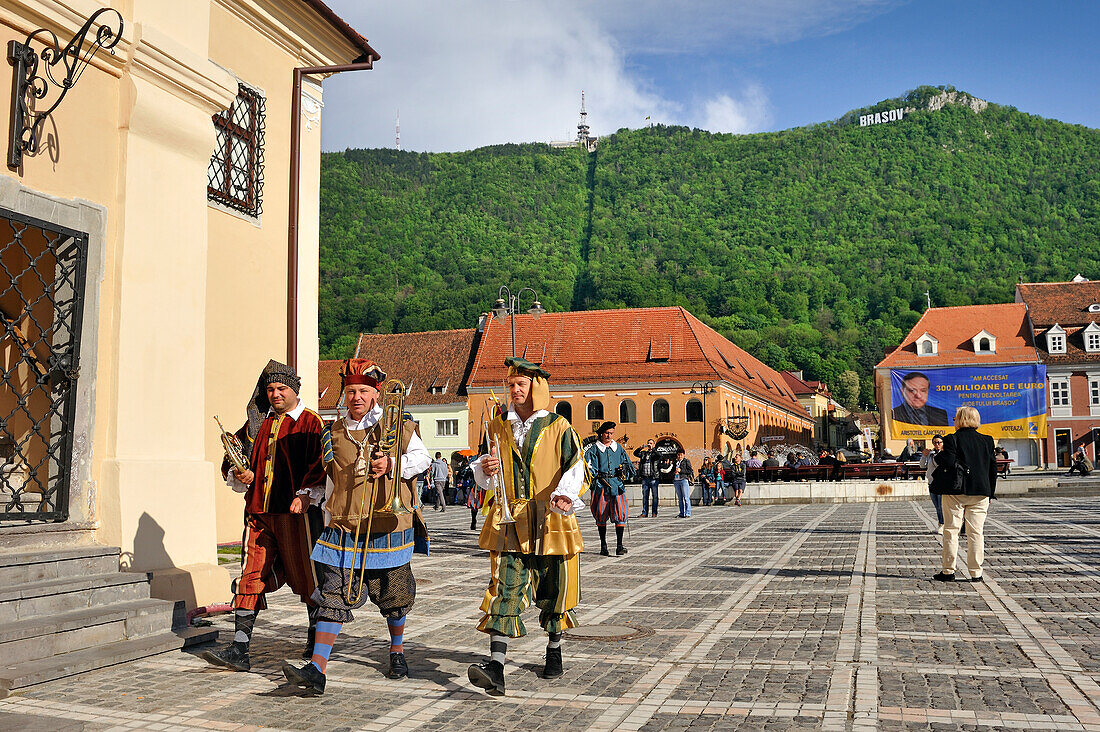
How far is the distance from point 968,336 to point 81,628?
61.5 meters

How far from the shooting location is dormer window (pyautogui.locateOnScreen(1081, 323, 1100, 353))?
189 feet

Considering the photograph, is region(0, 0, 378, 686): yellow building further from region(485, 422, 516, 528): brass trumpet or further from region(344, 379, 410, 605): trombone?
region(485, 422, 516, 528): brass trumpet

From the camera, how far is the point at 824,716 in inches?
198

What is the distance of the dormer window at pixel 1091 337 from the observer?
57.5m

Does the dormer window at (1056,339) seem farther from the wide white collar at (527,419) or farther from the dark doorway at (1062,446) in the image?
the wide white collar at (527,419)

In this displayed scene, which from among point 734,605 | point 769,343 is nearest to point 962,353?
point 769,343

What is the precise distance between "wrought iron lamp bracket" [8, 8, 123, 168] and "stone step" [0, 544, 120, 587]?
2.86 m

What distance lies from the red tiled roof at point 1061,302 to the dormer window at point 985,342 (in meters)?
2.79

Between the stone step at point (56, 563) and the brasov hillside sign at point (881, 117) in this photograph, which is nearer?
the stone step at point (56, 563)

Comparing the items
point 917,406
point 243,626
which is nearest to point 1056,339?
point 917,406

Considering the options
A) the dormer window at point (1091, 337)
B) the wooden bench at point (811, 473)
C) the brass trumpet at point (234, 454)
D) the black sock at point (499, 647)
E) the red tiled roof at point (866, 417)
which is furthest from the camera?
the red tiled roof at point (866, 417)

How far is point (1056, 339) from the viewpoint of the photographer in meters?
58.6

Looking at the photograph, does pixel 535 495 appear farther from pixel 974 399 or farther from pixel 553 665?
pixel 974 399

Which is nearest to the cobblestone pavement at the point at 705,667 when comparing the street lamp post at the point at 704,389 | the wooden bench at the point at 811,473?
the wooden bench at the point at 811,473
